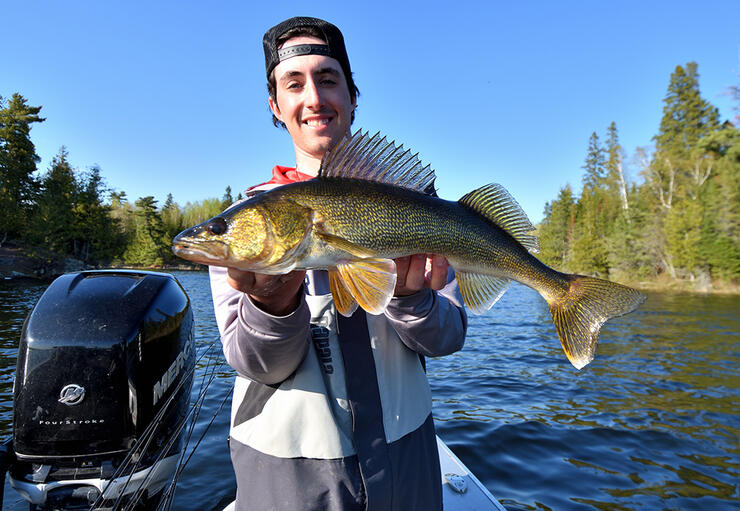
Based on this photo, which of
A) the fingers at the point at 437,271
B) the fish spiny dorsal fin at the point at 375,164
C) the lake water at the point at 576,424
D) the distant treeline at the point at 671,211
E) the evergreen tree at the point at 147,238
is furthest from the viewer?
the evergreen tree at the point at 147,238

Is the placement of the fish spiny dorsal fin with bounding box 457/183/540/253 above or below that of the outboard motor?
above

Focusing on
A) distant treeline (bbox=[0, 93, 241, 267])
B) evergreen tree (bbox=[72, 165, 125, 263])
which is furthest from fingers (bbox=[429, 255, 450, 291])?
evergreen tree (bbox=[72, 165, 125, 263])

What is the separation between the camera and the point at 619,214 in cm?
5303

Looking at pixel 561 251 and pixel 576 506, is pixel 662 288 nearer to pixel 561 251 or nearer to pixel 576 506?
pixel 561 251

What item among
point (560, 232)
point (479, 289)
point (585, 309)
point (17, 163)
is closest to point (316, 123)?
point (479, 289)

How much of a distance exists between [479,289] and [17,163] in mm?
61711

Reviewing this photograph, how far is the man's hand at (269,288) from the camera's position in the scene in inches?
68.8

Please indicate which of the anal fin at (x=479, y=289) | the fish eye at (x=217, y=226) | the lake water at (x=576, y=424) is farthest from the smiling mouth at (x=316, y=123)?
the lake water at (x=576, y=424)

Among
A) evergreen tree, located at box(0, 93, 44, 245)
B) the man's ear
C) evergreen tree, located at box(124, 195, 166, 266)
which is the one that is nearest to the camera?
the man's ear

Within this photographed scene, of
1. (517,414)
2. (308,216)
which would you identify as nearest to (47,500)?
(308,216)

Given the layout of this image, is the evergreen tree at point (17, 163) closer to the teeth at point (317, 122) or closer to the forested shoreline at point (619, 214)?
the forested shoreline at point (619, 214)

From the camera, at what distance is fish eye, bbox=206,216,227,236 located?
5.80ft

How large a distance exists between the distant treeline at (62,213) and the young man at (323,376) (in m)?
53.0

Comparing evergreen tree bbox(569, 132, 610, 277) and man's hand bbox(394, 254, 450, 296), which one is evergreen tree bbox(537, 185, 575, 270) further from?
man's hand bbox(394, 254, 450, 296)
